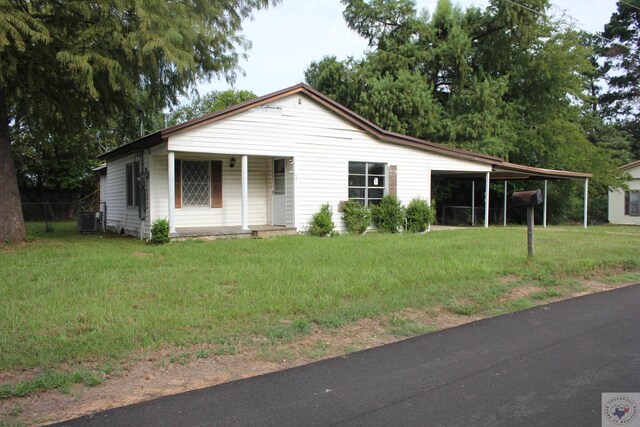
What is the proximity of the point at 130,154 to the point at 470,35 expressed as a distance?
21.9 m

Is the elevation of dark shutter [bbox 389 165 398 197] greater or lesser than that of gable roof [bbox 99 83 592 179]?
lesser

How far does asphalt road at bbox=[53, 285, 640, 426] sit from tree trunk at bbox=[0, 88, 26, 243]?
11.1m

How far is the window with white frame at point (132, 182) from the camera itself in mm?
15655

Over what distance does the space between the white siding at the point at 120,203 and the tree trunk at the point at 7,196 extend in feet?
10.7

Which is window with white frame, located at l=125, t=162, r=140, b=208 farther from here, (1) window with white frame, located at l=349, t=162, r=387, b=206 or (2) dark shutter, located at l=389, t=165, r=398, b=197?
(2) dark shutter, located at l=389, t=165, r=398, b=197

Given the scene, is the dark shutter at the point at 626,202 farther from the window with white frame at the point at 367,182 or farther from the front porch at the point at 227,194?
the front porch at the point at 227,194

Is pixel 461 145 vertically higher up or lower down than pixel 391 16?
lower down

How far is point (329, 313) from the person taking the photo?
622 centimetres

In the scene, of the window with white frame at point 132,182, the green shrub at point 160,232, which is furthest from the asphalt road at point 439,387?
the window with white frame at point 132,182

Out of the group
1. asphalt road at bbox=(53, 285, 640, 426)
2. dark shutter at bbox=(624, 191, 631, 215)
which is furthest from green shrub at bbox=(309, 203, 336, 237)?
dark shutter at bbox=(624, 191, 631, 215)

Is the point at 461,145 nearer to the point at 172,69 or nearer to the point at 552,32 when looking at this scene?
the point at 552,32

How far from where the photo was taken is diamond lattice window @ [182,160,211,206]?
15281 millimetres

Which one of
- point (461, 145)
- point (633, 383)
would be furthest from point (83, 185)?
point (633, 383)

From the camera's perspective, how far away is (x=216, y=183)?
15680mm
